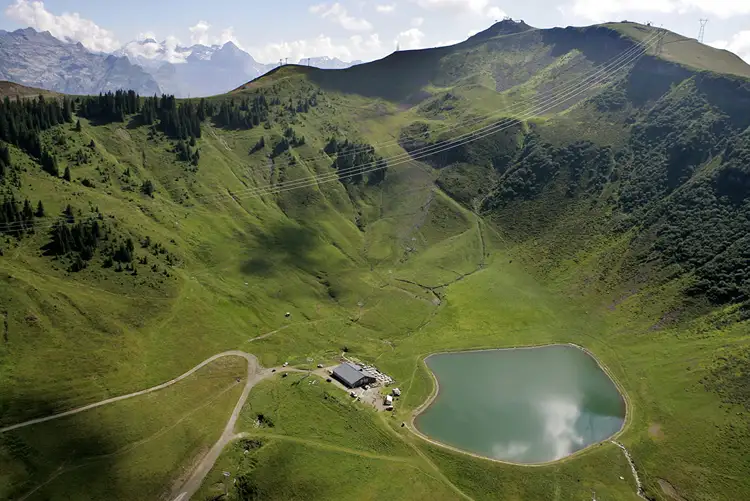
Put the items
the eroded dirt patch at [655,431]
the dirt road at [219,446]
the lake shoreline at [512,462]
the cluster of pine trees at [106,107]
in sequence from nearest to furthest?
1. the dirt road at [219,446]
2. the lake shoreline at [512,462]
3. the eroded dirt patch at [655,431]
4. the cluster of pine trees at [106,107]

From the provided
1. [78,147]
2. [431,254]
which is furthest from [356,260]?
[78,147]

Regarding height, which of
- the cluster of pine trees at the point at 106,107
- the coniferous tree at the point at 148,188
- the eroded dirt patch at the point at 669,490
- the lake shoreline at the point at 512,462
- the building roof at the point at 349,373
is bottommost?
the eroded dirt patch at the point at 669,490

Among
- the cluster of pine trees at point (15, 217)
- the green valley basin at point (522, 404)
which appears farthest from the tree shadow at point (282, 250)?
the green valley basin at point (522, 404)

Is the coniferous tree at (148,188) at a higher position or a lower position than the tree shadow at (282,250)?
higher

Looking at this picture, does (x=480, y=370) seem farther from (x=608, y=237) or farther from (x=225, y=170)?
(x=225, y=170)

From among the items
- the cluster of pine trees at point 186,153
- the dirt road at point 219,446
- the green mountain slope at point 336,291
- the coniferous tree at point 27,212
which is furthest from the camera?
the cluster of pine trees at point 186,153

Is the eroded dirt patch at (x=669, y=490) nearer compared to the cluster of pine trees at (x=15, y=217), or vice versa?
the eroded dirt patch at (x=669, y=490)

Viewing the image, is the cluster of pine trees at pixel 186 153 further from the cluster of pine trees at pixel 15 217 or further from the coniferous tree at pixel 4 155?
the cluster of pine trees at pixel 15 217
